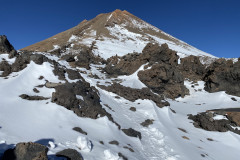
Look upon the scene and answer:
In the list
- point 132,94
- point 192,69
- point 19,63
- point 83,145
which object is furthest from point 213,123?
point 192,69

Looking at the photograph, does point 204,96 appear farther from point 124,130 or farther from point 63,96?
point 63,96

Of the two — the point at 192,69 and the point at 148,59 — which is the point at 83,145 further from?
the point at 192,69

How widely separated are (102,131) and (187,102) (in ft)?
78.4

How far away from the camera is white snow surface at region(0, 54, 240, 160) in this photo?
9141 mm

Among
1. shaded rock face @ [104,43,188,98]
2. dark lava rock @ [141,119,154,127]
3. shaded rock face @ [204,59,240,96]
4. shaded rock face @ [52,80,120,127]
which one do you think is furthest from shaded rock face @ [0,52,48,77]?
shaded rock face @ [204,59,240,96]

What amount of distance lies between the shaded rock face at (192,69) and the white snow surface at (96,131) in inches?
942

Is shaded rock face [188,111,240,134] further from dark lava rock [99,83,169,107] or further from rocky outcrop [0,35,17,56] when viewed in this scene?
rocky outcrop [0,35,17,56]

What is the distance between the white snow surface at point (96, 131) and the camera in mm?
9141

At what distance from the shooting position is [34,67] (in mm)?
18781

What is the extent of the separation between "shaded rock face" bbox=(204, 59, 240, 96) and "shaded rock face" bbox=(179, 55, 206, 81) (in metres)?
5.76

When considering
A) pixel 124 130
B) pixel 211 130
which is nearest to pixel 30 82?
pixel 124 130

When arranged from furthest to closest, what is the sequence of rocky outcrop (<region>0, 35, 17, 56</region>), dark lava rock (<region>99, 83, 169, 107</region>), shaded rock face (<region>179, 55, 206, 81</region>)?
1. shaded rock face (<region>179, 55, 206, 81</region>)
2. dark lava rock (<region>99, 83, 169, 107</region>)
3. rocky outcrop (<region>0, 35, 17, 56</region>)

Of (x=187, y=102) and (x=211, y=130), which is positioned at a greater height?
(x=187, y=102)

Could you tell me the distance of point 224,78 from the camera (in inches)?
1309
